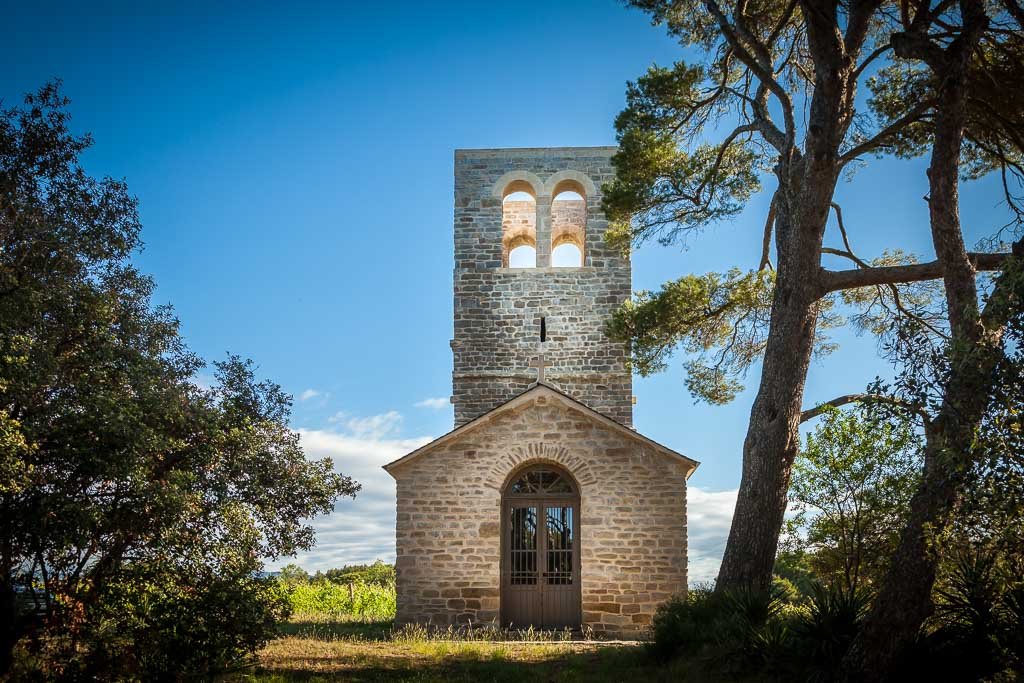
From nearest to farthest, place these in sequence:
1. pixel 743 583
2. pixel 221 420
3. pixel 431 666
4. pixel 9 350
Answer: pixel 9 350 → pixel 221 420 → pixel 431 666 → pixel 743 583

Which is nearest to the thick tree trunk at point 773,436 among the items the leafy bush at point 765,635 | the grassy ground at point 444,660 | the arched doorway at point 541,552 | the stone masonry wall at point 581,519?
the leafy bush at point 765,635

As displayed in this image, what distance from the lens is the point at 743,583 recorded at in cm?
1225

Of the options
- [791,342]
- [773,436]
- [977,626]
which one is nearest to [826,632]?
[977,626]

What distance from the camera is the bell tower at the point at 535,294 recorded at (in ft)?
73.7

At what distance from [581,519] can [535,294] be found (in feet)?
25.5

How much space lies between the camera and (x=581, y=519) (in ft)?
54.7

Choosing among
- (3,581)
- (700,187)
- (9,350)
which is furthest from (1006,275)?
(3,581)

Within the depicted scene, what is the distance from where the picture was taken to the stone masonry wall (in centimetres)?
1639

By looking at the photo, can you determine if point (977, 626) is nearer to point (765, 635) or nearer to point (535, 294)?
point (765, 635)

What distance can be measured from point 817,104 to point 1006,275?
5408 mm

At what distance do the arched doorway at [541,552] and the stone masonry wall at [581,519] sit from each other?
374 millimetres

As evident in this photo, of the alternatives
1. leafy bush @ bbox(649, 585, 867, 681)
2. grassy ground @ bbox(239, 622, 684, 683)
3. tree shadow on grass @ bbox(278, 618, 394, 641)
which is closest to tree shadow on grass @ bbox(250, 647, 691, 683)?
grassy ground @ bbox(239, 622, 684, 683)

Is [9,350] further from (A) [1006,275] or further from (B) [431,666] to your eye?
(A) [1006,275]

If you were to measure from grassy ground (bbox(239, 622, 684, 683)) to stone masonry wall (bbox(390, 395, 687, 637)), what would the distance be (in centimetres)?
153
